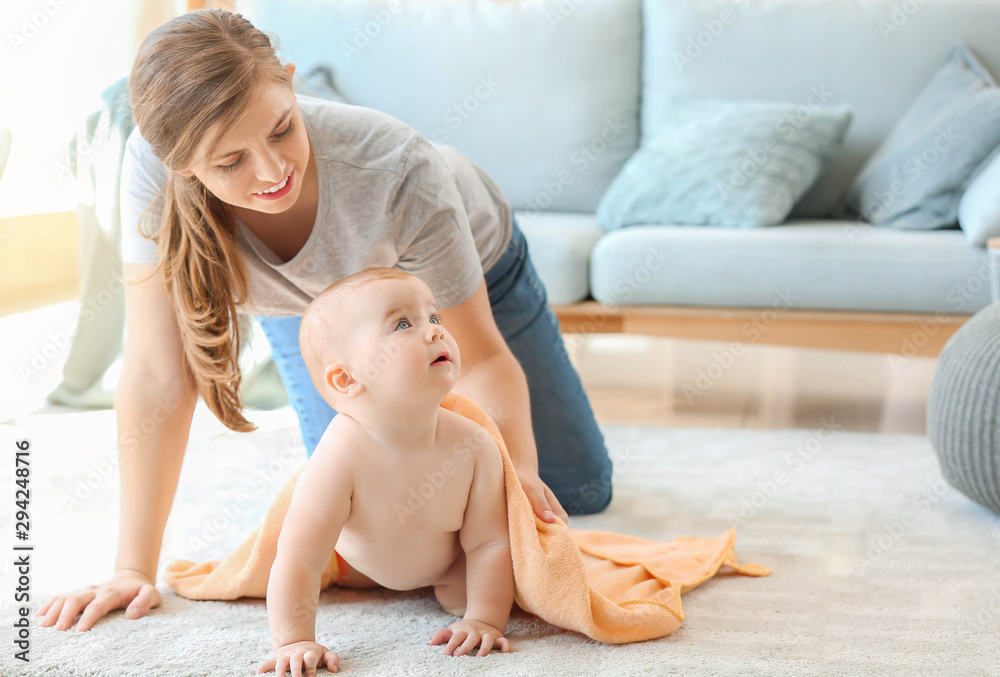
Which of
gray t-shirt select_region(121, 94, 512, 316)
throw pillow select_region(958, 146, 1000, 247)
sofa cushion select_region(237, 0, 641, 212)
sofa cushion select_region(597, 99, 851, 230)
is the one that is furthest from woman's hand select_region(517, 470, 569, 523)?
sofa cushion select_region(237, 0, 641, 212)

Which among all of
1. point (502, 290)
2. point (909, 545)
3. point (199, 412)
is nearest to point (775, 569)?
point (909, 545)

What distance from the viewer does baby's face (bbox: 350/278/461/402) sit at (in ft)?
2.88

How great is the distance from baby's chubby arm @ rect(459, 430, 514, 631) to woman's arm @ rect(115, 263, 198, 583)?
369 mm

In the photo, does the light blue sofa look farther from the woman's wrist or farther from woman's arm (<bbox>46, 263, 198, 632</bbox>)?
the woman's wrist

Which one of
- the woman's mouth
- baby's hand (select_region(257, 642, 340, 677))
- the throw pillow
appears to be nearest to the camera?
baby's hand (select_region(257, 642, 340, 677))

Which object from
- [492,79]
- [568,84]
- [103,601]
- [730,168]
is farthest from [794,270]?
[103,601]

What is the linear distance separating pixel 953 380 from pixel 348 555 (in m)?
0.93

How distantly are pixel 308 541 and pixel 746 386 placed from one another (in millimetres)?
1959

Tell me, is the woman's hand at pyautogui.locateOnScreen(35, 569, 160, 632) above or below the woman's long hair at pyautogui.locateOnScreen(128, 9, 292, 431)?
below

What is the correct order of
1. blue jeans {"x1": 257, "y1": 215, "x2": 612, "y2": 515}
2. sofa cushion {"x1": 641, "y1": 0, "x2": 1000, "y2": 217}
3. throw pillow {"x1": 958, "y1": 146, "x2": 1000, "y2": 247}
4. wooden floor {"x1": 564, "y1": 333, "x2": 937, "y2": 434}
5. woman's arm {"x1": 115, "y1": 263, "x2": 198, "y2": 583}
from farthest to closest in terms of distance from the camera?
sofa cushion {"x1": 641, "y1": 0, "x2": 1000, "y2": 217} < wooden floor {"x1": 564, "y1": 333, "x2": 937, "y2": 434} < throw pillow {"x1": 958, "y1": 146, "x2": 1000, "y2": 247} < blue jeans {"x1": 257, "y1": 215, "x2": 612, "y2": 515} < woman's arm {"x1": 115, "y1": 263, "x2": 198, "y2": 583}

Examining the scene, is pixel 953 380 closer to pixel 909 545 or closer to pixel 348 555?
pixel 909 545

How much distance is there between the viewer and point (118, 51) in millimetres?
2088

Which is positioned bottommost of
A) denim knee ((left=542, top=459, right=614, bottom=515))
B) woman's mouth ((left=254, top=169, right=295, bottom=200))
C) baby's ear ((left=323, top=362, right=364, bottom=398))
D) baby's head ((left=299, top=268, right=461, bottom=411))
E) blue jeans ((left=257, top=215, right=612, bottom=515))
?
denim knee ((left=542, top=459, right=614, bottom=515))

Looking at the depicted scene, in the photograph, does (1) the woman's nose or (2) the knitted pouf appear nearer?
(1) the woman's nose
